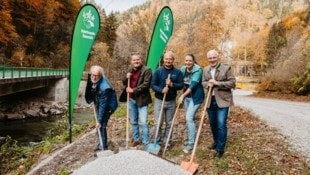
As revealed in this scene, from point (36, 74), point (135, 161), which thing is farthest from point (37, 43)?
point (135, 161)

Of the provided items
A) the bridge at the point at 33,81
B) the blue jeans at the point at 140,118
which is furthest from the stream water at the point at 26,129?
the blue jeans at the point at 140,118

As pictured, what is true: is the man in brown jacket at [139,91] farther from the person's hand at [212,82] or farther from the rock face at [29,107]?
the rock face at [29,107]

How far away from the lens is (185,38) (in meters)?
28.9

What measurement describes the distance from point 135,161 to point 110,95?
9.95 feet

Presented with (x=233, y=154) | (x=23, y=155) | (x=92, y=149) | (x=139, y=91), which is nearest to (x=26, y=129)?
(x=23, y=155)

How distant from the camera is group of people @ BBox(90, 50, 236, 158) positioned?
6375mm

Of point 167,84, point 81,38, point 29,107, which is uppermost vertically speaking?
point 81,38

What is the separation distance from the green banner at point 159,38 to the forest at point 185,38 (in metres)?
15.4

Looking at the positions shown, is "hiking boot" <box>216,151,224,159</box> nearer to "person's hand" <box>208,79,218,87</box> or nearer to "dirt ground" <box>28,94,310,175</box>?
"dirt ground" <box>28,94,310,175</box>

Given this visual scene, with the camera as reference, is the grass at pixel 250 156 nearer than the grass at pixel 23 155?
Yes

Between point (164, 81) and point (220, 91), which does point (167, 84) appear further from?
point (220, 91)

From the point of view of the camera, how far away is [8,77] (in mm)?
23000

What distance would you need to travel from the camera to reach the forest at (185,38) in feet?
89.8

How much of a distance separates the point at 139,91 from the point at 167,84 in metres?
0.56
